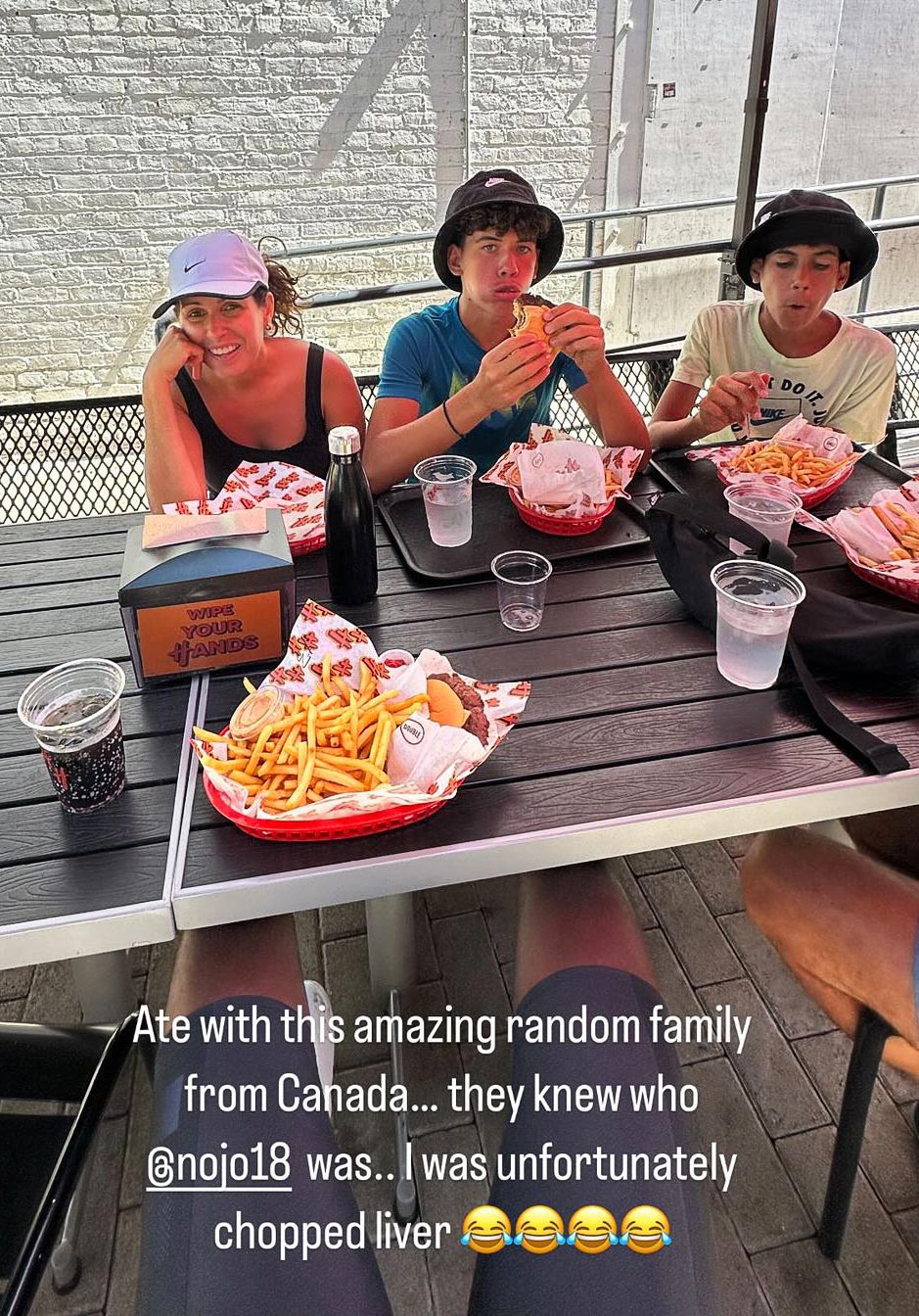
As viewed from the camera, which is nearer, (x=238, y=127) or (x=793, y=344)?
(x=793, y=344)

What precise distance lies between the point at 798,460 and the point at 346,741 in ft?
4.50

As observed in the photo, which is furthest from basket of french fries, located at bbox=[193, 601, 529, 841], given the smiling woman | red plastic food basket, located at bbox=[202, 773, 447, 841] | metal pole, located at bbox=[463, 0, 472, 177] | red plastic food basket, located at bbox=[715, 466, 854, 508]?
metal pole, located at bbox=[463, 0, 472, 177]

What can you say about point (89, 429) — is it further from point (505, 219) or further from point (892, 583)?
point (892, 583)

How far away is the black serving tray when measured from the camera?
1.83 m

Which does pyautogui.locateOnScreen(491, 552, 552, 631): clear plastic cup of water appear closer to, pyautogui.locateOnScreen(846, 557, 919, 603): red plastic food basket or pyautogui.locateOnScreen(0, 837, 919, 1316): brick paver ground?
pyautogui.locateOnScreen(846, 557, 919, 603): red plastic food basket

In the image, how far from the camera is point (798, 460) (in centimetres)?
204

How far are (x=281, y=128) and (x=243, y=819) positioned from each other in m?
5.13

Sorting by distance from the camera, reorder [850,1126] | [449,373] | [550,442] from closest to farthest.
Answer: [850,1126] < [550,442] < [449,373]

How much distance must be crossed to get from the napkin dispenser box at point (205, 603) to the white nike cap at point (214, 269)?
2.36 feet

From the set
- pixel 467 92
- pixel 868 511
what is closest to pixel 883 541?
pixel 868 511

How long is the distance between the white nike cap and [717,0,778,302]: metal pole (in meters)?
1.77

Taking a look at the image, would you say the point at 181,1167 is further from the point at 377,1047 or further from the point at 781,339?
the point at 781,339

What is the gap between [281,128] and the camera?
5.09 metres

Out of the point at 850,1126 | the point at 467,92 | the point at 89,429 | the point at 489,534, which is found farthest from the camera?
the point at 467,92
